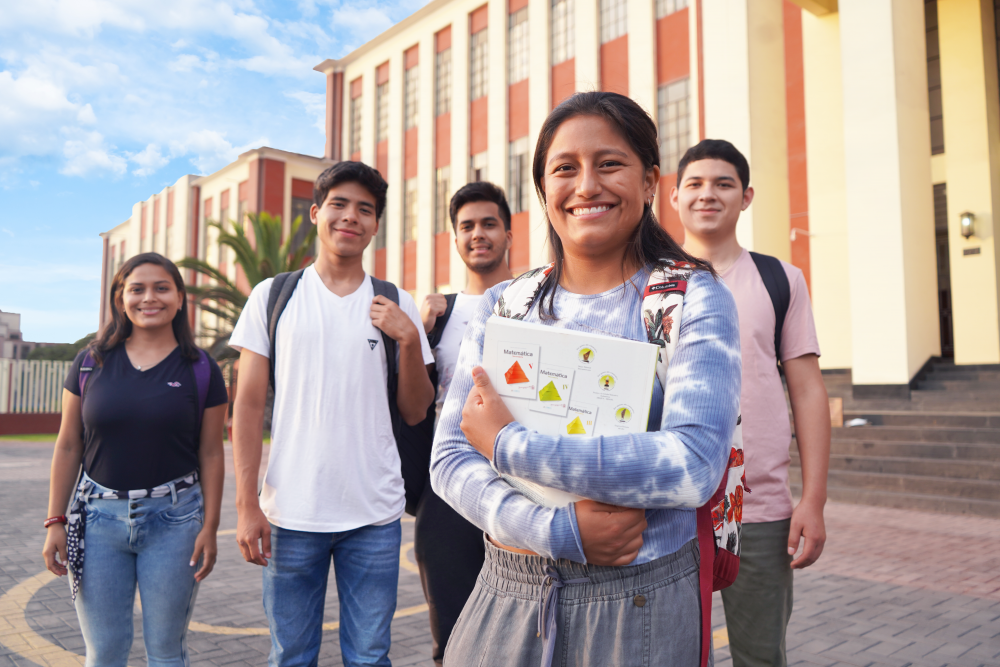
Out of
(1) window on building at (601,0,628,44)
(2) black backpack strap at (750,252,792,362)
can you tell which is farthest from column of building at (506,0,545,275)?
(2) black backpack strap at (750,252,792,362)

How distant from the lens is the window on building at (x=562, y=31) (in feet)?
59.2

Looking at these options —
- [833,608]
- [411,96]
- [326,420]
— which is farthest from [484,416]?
[411,96]

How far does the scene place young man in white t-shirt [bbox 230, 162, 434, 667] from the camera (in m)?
2.52

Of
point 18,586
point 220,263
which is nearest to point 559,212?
point 18,586

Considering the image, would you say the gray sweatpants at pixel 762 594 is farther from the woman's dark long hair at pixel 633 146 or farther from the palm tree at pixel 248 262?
the palm tree at pixel 248 262

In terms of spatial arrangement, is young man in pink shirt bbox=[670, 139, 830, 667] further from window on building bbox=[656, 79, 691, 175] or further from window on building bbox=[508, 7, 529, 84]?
window on building bbox=[508, 7, 529, 84]

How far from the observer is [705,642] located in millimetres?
1365

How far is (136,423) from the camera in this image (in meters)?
2.74

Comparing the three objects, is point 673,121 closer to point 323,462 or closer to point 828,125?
point 828,125

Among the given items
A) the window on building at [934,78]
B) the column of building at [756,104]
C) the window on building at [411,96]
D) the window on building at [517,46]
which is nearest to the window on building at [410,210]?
the window on building at [411,96]

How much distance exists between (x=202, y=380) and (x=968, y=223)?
45.4ft

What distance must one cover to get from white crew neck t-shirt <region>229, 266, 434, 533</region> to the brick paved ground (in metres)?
1.76

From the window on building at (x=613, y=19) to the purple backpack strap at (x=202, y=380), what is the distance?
1622 centimetres

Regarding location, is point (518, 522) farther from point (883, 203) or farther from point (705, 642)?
point (883, 203)
